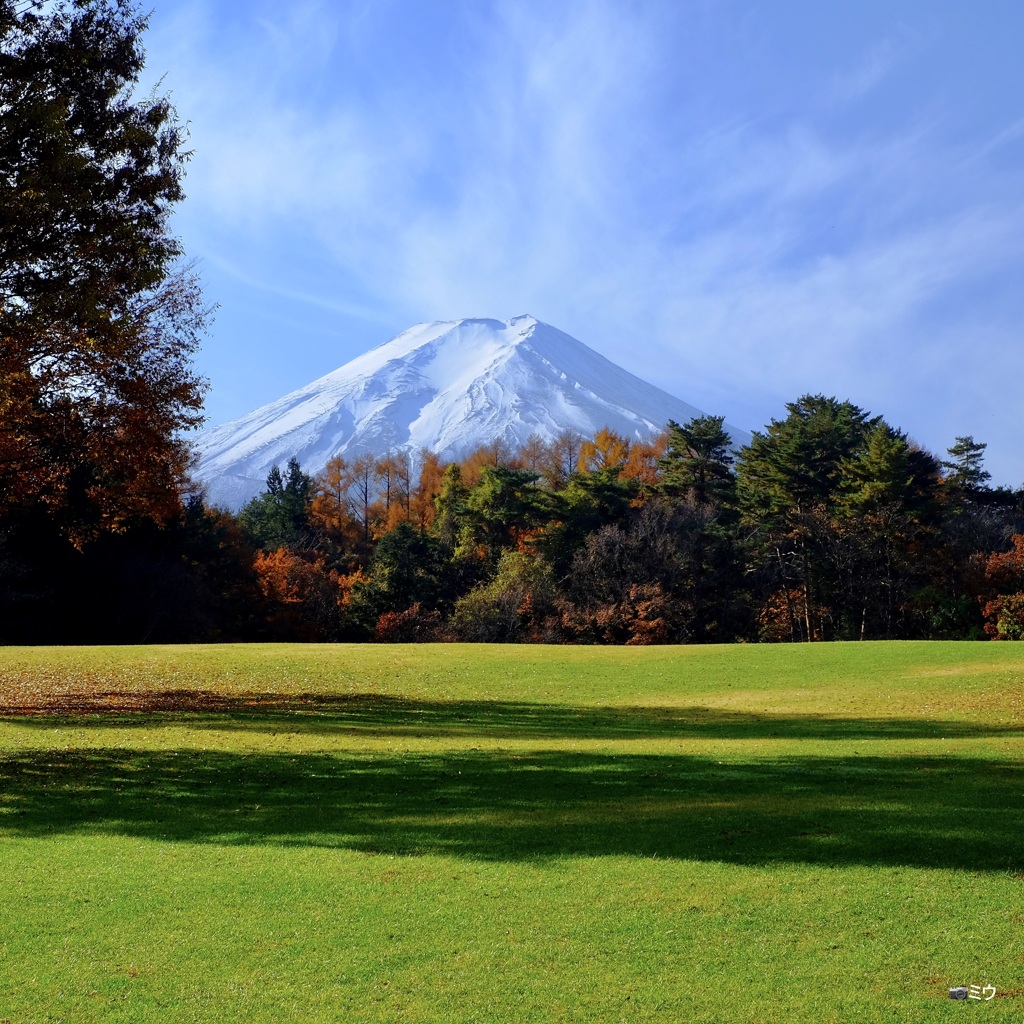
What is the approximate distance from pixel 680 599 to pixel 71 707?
125ft

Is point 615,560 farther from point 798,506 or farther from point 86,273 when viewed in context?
point 86,273

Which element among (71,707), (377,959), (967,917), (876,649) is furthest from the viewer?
(876,649)

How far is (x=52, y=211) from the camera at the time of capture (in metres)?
14.5

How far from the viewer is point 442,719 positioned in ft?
66.8

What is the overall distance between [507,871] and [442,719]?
1225 cm

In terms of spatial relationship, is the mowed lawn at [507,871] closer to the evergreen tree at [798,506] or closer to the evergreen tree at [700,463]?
the evergreen tree at [798,506]

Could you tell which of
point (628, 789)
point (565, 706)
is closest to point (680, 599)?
point (565, 706)

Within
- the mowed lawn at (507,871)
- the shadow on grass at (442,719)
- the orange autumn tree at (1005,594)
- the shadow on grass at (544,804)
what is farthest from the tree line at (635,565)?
the shadow on grass at (544,804)

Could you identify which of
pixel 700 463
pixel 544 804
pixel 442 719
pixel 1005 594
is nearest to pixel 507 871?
pixel 544 804

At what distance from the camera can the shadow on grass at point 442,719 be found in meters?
18.1

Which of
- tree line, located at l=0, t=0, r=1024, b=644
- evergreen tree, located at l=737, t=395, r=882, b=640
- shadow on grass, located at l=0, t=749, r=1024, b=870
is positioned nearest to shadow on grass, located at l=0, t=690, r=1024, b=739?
shadow on grass, located at l=0, t=749, r=1024, b=870

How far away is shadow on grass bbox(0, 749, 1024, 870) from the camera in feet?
29.3

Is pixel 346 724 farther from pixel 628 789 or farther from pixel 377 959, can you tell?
pixel 377 959

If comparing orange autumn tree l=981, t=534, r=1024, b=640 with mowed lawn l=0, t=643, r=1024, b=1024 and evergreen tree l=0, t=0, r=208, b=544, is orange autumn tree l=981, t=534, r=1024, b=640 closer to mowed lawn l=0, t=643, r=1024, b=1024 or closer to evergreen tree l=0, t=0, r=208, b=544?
mowed lawn l=0, t=643, r=1024, b=1024
